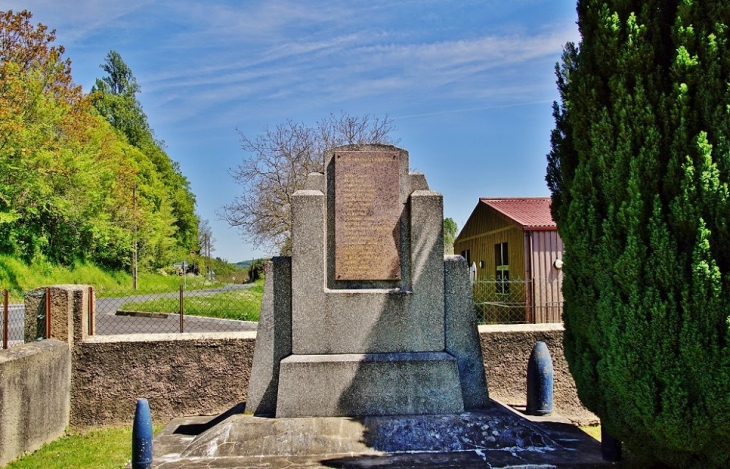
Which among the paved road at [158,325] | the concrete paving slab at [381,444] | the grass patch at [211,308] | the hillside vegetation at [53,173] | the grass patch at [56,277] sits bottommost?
the concrete paving slab at [381,444]

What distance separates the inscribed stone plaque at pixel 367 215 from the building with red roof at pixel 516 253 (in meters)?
8.71

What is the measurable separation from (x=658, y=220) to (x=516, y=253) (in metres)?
15.1

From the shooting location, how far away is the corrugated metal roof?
18031mm

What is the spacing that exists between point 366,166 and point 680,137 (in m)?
3.11

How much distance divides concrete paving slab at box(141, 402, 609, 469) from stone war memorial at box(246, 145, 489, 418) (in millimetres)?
278

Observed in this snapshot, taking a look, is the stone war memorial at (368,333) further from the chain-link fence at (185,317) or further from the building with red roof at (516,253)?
the building with red roof at (516,253)

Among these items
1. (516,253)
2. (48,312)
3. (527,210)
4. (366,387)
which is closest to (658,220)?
(366,387)

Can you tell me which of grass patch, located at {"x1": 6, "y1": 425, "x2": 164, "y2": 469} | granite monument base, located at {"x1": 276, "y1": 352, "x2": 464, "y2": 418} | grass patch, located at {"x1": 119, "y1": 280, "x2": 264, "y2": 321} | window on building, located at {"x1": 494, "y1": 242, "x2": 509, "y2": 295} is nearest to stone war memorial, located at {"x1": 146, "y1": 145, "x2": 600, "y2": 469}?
granite monument base, located at {"x1": 276, "y1": 352, "x2": 464, "y2": 418}

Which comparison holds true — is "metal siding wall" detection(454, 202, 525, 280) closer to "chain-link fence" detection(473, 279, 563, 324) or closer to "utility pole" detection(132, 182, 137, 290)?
"chain-link fence" detection(473, 279, 563, 324)

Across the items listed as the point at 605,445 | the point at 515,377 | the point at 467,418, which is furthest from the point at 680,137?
the point at 515,377

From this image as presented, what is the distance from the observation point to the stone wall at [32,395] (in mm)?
5918

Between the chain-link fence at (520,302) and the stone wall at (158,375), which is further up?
the chain-link fence at (520,302)

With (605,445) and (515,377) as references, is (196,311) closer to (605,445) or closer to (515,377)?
(515,377)

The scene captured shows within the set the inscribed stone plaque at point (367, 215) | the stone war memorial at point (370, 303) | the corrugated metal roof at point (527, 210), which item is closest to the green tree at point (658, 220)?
the stone war memorial at point (370, 303)
